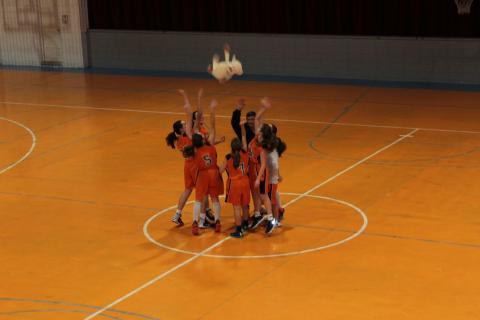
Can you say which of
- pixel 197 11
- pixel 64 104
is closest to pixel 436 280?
pixel 64 104

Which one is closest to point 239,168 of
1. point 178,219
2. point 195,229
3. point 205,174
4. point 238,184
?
point 238,184

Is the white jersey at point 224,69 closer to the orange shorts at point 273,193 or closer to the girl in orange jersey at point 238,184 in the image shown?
the girl in orange jersey at point 238,184

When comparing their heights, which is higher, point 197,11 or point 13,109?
point 197,11

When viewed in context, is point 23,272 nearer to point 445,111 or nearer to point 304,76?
point 445,111

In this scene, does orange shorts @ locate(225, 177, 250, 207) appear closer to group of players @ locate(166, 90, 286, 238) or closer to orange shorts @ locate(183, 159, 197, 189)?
group of players @ locate(166, 90, 286, 238)

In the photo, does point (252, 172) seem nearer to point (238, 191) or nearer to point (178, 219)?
point (238, 191)

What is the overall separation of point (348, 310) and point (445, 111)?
11.7 metres

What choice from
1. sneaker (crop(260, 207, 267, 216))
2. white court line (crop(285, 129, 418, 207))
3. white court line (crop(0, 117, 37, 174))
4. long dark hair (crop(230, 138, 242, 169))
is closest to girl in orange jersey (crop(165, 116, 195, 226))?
long dark hair (crop(230, 138, 242, 169))

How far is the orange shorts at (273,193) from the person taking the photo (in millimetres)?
11617

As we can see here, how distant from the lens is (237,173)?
1132cm

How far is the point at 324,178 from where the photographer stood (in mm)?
14172

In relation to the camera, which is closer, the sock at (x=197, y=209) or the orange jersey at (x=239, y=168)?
the orange jersey at (x=239, y=168)


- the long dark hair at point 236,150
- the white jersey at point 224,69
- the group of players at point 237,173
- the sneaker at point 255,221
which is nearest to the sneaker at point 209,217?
the group of players at point 237,173

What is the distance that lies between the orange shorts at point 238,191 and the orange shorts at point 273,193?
16.4 inches
